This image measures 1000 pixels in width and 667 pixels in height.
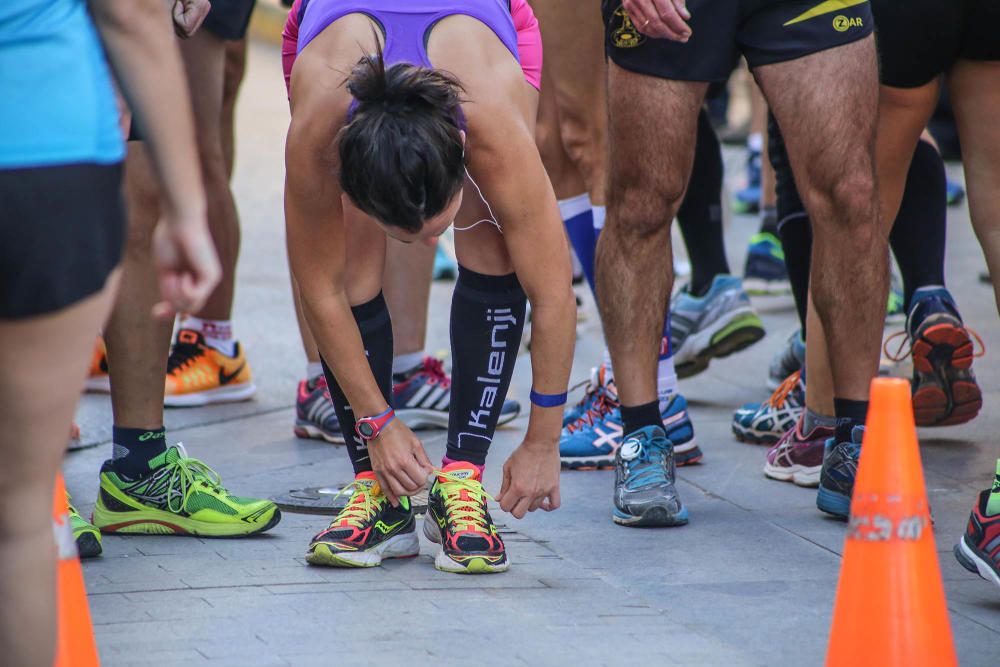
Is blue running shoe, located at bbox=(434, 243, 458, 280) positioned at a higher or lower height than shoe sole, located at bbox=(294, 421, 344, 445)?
higher

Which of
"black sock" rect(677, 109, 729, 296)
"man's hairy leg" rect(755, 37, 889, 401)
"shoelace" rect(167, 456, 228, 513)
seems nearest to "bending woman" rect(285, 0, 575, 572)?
"shoelace" rect(167, 456, 228, 513)

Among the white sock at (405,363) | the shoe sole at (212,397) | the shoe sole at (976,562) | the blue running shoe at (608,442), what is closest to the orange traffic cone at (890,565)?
the shoe sole at (976,562)

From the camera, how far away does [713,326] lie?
4047 millimetres

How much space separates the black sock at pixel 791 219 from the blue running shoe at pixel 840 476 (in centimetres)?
67

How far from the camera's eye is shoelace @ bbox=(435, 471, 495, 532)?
8.75 ft

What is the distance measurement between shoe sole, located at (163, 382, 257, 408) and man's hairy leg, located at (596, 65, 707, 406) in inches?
55.8

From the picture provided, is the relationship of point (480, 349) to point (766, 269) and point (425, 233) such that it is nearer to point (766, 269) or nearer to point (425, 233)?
point (425, 233)

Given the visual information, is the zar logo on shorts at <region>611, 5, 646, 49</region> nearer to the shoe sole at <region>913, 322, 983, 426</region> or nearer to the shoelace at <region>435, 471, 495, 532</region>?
the shoelace at <region>435, 471, 495, 532</region>

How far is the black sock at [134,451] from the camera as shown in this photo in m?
2.89

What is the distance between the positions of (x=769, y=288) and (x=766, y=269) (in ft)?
0.30

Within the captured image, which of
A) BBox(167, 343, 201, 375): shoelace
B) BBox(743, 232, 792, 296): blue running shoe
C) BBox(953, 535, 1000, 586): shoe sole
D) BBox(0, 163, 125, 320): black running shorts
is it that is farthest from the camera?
BBox(743, 232, 792, 296): blue running shoe

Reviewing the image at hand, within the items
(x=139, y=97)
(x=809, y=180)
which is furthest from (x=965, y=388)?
(x=139, y=97)

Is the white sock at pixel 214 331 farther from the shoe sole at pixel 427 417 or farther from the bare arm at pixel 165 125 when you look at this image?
the bare arm at pixel 165 125

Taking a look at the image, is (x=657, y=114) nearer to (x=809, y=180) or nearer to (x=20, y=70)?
(x=809, y=180)
